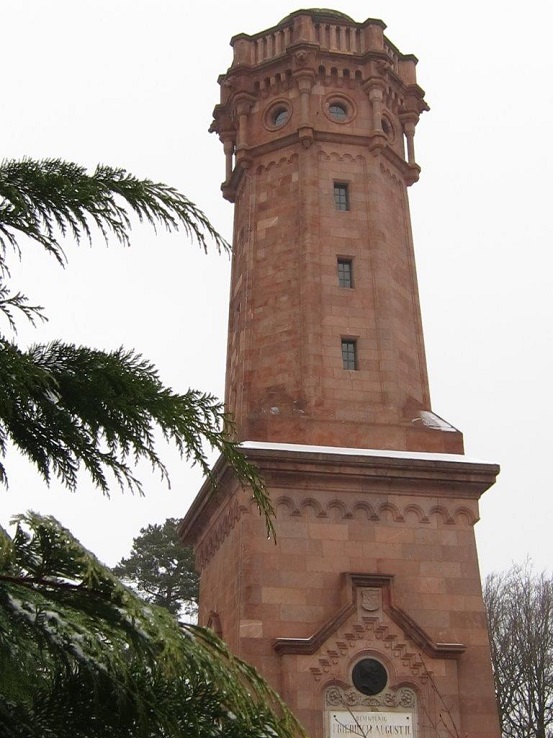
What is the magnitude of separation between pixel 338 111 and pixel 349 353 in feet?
20.1

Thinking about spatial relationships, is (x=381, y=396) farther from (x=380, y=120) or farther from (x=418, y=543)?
(x=380, y=120)

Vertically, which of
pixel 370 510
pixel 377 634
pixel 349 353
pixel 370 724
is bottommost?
pixel 370 724

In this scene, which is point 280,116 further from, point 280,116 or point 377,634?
point 377,634

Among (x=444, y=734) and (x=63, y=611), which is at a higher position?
(x=444, y=734)

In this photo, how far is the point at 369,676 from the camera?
17781mm

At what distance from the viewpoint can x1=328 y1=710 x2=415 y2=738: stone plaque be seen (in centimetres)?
1730

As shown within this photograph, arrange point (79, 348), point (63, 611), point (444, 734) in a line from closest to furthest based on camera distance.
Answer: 1. point (63, 611)
2. point (79, 348)
3. point (444, 734)

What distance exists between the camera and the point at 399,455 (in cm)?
1948

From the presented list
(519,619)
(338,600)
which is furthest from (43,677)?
(519,619)

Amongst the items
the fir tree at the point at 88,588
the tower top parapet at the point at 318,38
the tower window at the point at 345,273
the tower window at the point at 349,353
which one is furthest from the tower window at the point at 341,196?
the fir tree at the point at 88,588

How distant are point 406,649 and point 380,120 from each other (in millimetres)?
11794

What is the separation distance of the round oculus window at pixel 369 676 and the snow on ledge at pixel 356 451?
12.1 feet

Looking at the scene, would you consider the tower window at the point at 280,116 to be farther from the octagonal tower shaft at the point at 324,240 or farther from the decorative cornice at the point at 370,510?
the decorative cornice at the point at 370,510

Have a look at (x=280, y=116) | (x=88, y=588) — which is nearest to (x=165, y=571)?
(x=280, y=116)
